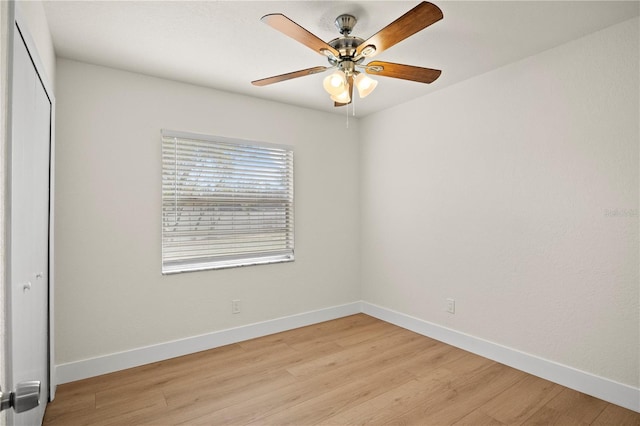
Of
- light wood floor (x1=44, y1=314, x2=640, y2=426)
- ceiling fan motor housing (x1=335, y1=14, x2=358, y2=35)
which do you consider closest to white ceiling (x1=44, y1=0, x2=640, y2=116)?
ceiling fan motor housing (x1=335, y1=14, x2=358, y2=35)

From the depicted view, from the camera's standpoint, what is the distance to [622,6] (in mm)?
2025

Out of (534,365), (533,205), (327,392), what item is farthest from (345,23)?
(534,365)

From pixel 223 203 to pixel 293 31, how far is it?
1.98 m

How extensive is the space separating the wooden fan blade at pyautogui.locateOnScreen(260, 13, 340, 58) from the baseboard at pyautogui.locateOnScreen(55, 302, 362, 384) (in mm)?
2650

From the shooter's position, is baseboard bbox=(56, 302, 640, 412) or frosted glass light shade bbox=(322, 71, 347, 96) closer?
frosted glass light shade bbox=(322, 71, 347, 96)

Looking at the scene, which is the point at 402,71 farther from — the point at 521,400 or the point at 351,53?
the point at 521,400

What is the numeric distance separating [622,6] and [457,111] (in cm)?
132

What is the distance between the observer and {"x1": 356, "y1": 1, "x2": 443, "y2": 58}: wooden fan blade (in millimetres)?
1512

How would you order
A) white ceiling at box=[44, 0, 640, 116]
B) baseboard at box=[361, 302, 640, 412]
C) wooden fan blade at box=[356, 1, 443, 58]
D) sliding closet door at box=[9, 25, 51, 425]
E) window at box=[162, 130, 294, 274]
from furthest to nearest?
window at box=[162, 130, 294, 274] < baseboard at box=[361, 302, 640, 412] < white ceiling at box=[44, 0, 640, 116] < wooden fan blade at box=[356, 1, 443, 58] < sliding closet door at box=[9, 25, 51, 425]

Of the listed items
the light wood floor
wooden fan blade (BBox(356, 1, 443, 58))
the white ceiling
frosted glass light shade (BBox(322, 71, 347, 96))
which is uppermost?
the white ceiling

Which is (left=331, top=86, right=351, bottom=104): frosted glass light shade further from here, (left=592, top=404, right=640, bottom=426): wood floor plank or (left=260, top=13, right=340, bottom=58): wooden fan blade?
(left=592, top=404, right=640, bottom=426): wood floor plank

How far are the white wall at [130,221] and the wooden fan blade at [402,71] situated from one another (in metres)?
1.71

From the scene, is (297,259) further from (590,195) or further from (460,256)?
(590,195)

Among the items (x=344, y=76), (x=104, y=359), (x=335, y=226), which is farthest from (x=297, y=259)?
(x=344, y=76)
